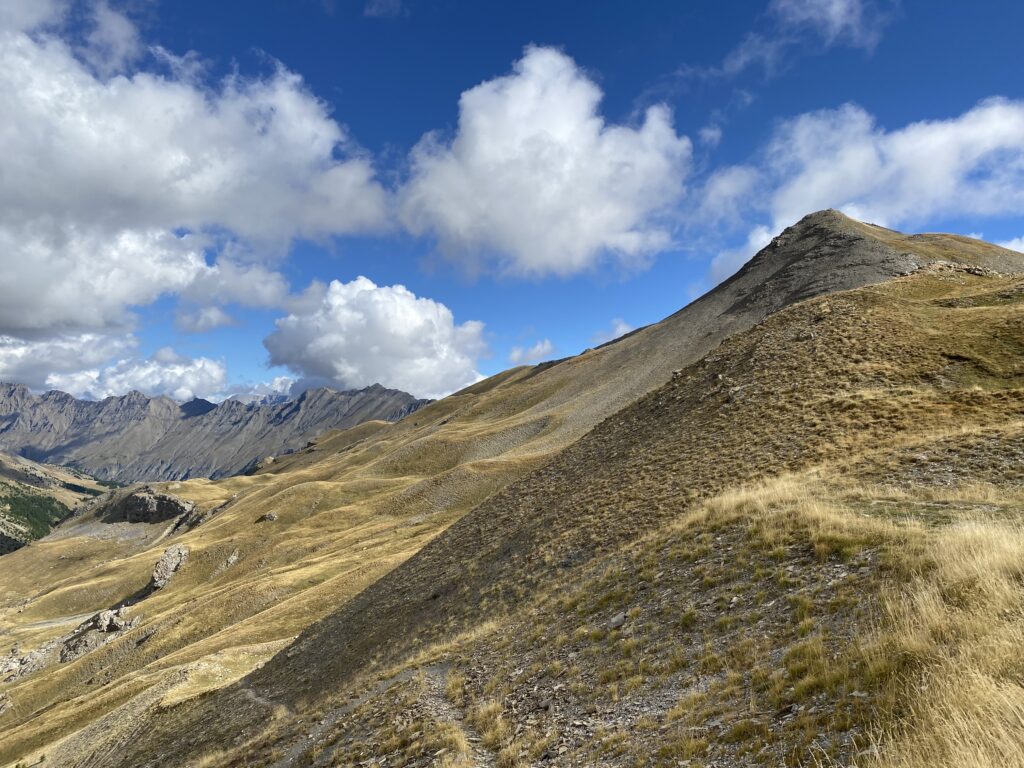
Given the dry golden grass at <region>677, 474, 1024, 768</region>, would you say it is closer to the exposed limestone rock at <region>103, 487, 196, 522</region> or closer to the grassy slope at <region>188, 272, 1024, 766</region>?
the grassy slope at <region>188, 272, 1024, 766</region>

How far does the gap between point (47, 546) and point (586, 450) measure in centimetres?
20848

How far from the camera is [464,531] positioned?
39.9 metres

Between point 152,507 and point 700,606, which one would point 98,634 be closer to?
point 700,606

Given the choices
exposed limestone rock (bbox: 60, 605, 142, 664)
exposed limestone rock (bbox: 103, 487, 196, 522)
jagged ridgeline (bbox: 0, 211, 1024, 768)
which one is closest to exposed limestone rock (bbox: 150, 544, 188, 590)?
exposed limestone rock (bbox: 60, 605, 142, 664)

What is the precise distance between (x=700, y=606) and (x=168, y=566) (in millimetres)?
109200

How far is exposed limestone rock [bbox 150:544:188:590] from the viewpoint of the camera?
9394cm

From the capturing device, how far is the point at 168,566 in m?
95.8

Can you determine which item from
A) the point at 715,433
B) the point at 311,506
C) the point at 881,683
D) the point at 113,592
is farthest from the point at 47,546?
the point at 881,683

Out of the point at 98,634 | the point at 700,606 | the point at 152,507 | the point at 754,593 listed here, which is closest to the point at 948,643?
the point at 754,593

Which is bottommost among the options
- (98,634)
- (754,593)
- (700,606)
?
(98,634)

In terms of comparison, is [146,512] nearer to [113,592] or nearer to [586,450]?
[113,592]

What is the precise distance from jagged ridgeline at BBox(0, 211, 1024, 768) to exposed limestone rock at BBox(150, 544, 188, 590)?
95.0 ft

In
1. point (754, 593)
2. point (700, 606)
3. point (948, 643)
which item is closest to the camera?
point (948, 643)

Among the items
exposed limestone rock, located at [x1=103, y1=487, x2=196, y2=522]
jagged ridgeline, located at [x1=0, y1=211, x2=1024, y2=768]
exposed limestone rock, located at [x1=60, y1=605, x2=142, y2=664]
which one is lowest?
exposed limestone rock, located at [x1=60, y1=605, x2=142, y2=664]
